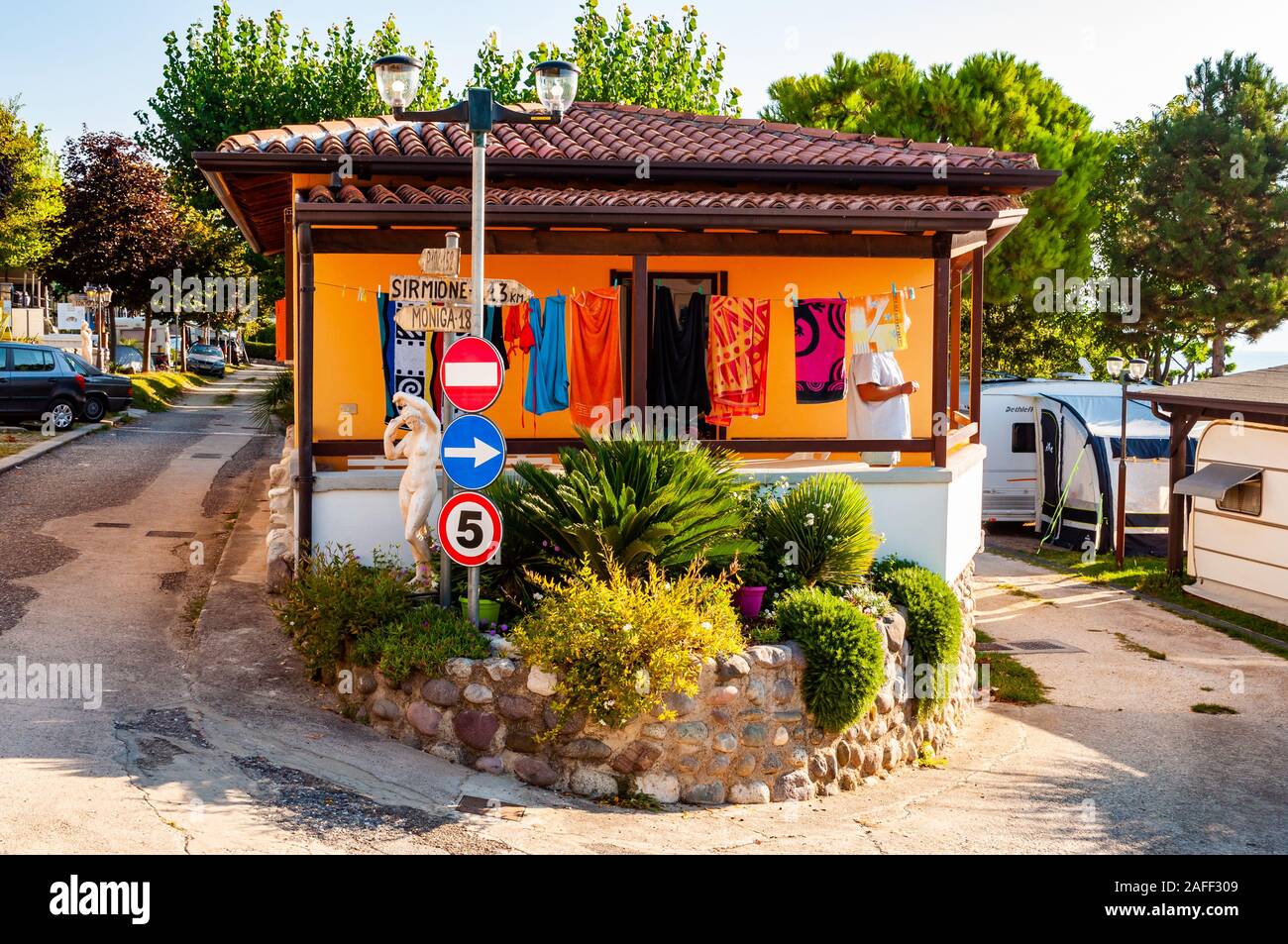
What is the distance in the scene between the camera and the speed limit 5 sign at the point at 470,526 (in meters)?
8.21

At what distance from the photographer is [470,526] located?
Result: 8.24 meters

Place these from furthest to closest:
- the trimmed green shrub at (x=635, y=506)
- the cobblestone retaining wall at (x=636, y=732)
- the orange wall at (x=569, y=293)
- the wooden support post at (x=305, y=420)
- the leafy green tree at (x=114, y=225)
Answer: the leafy green tree at (x=114, y=225) < the orange wall at (x=569, y=293) < the wooden support post at (x=305, y=420) < the trimmed green shrub at (x=635, y=506) < the cobblestone retaining wall at (x=636, y=732)

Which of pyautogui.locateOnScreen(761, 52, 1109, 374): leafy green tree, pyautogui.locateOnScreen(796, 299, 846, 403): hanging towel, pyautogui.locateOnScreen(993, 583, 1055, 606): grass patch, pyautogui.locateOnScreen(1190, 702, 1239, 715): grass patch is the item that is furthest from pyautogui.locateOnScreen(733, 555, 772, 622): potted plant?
pyautogui.locateOnScreen(761, 52, 1109, 374): leafy green tree

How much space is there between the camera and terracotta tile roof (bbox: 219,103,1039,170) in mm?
11766

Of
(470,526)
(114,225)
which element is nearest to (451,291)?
(470,526)

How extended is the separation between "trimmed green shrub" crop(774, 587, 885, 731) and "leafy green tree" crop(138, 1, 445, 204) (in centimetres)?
2348

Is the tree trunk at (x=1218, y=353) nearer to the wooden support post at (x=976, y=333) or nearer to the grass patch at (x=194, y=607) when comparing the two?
the wooden support post at (x=976, y=333)

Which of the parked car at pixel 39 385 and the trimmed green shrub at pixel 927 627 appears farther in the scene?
the parked car at pixel 39 385

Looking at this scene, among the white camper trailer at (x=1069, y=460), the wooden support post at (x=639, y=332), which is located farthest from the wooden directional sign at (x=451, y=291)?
the white camper trailer at (x=1069, y=460)

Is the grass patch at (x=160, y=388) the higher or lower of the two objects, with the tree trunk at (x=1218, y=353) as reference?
lower

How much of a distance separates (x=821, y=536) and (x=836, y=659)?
136cm

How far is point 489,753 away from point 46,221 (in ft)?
92.3

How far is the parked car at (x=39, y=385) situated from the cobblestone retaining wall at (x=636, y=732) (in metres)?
16.1

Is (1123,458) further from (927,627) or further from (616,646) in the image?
(616,646)
